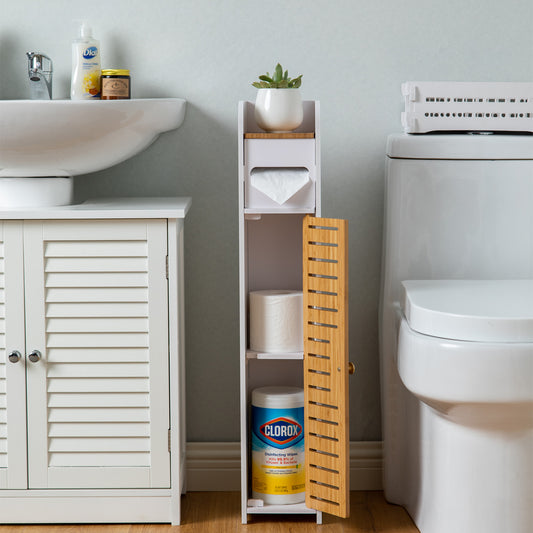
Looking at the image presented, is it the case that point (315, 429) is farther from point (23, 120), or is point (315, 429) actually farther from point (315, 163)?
point (23, 120)

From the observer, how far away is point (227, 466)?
1.89 metres

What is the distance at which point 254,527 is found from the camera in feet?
5.44

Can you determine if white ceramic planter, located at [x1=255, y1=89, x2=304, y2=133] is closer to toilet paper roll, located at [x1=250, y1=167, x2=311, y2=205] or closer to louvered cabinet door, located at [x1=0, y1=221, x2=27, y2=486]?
toilet paper roll, located at [x1=250, y1=167, x2=311, y2=205]

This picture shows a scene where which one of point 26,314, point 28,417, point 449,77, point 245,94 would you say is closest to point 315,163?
point 245,94

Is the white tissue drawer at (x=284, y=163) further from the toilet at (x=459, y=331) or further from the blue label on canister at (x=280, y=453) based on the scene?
the blue label on canister at (x=280, y=453)

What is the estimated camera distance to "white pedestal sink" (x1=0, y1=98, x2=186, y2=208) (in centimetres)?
147

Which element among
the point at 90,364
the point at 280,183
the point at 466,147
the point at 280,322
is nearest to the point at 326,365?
the point at 280,322

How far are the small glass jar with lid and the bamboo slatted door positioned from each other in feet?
1.76

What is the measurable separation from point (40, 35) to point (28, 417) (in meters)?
0.92

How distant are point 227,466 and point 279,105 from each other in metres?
0.92

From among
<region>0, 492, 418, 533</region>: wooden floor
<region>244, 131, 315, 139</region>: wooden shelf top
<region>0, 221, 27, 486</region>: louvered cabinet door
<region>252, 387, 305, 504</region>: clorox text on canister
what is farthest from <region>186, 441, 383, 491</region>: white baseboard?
<region>244, 131, 315, 139</region>: wooden shelf top

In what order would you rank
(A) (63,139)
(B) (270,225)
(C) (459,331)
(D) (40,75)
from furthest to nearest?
(B) (270,225) < (D) (40,75) < (A) (63,139) < (C) (459,331)

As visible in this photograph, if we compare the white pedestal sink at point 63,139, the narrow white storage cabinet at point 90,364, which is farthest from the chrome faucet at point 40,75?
the narrow white storage cabinet at point 90,364

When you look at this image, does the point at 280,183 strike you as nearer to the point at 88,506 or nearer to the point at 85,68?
the point at 85,68
